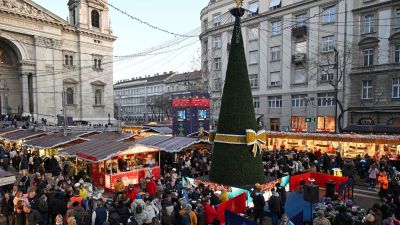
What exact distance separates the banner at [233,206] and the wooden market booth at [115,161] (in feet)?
25.1

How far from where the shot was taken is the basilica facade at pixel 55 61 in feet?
143

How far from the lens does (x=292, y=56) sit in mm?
38406

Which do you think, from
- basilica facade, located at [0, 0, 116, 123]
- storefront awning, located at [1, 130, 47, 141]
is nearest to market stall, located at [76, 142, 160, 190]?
storefront awning, located at [1, 130, 47, 141]

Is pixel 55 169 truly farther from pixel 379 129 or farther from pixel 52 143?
pixel 379 129

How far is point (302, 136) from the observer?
84.1ft

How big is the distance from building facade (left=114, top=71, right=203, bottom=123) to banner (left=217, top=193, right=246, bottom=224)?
70006mm

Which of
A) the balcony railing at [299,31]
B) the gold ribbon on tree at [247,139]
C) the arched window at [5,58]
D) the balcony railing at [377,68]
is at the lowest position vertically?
the gold ribbon on tree at [247,139]

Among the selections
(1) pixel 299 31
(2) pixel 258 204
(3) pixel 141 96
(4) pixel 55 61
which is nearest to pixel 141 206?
(2) pixel 258 204

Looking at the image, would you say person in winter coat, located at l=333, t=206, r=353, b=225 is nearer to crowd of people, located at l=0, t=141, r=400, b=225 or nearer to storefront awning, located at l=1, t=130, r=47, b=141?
crowd of people, located at l=0, t=141, r=400, b=225

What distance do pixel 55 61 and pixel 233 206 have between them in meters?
44.1

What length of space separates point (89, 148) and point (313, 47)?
29011 millimetres

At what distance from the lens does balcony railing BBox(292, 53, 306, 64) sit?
121 feet

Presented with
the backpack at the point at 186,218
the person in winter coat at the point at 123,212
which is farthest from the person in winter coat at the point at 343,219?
the person in winter coat at the point at 123,212

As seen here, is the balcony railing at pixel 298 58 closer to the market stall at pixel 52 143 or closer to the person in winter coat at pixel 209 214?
the market stall at pixel 52 143
